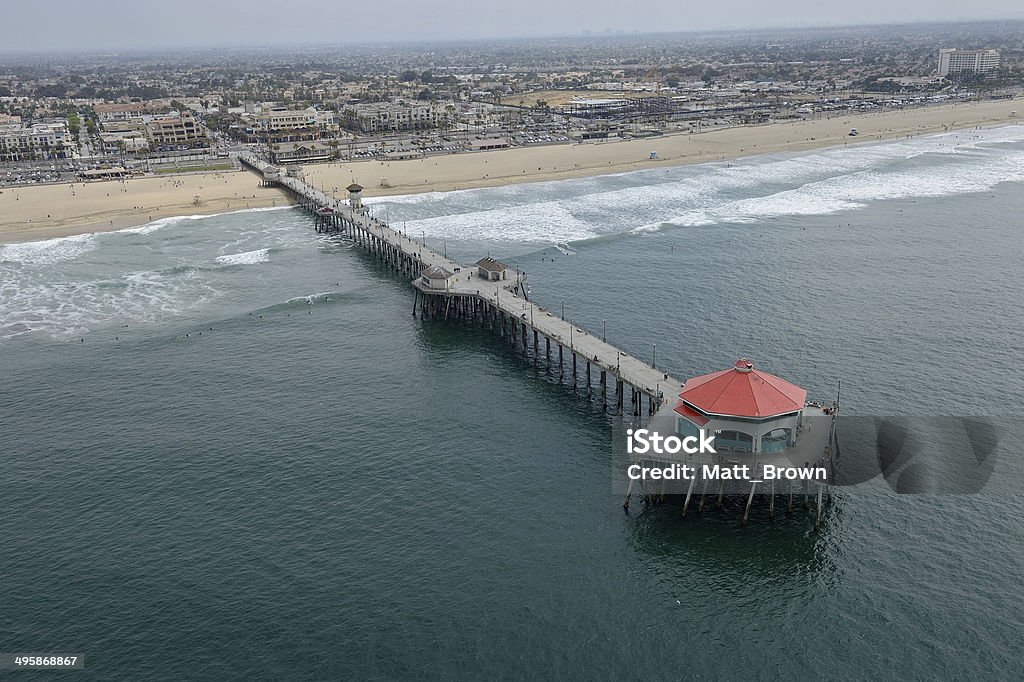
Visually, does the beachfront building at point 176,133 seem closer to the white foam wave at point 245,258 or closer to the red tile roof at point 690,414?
the white foam wave at point 245,258

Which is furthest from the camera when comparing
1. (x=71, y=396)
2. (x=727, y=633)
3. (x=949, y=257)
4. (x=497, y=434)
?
(x=949, y=257)

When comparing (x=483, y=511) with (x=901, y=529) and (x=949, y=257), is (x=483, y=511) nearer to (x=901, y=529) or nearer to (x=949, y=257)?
(x=901, y=529)

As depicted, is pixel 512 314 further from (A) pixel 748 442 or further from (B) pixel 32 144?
(B) pixel 32 144

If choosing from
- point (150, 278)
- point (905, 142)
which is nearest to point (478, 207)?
point (150, 278)

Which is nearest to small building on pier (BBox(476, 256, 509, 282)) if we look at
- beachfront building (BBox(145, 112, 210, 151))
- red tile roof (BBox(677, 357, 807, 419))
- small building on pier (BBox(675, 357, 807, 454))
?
red tile roof (BBox(677, 357, 807, 419))

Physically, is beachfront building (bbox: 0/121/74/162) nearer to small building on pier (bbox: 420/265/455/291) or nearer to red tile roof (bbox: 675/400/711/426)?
small building on pier (bbox: 420/265/455/291)

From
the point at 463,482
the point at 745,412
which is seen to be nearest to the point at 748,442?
the point at 745,412

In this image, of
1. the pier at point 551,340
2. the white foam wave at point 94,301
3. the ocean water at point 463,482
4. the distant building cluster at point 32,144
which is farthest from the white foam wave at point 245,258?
the distant building cluster at point 32,144
